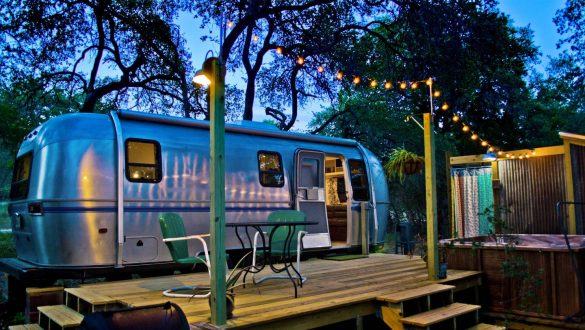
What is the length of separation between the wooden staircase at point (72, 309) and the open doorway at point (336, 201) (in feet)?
17.0

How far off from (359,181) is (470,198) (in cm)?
334

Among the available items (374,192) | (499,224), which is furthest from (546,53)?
(499,224)

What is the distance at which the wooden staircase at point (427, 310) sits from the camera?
168 inches

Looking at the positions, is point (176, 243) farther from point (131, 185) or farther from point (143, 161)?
point (143, 161)

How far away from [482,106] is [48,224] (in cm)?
1249

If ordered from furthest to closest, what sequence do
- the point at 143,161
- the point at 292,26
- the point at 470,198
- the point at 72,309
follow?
1. the point at 292,26
2. the point at 470,198
3. the point at 143,161
4. the point at 72,309

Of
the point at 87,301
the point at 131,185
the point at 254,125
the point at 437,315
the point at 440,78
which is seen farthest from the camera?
the point at 440,78

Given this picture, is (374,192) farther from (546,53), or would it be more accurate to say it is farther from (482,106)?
(546,53)

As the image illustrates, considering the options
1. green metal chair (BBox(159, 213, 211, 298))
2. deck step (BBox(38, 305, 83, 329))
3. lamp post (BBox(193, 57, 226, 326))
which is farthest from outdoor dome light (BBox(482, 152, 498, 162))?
deck step (BBox(38, 305, 83, 329))

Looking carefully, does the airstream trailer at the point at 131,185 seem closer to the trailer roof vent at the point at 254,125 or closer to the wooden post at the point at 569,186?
the trailer roof vent at the point at 254,125

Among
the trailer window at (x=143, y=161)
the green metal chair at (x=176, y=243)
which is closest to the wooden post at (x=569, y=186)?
the green metal chair at (x=176, y=243)

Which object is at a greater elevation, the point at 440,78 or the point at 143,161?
the point at 440,78

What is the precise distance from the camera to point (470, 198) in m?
10.5

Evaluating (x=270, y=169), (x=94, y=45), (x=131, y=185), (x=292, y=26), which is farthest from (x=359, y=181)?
(x=94, y=45)
